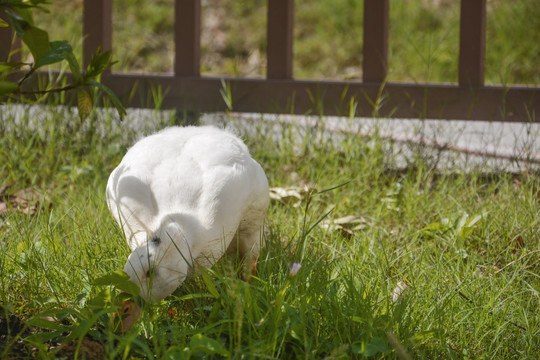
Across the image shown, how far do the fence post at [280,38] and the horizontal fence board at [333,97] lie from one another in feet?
0.25

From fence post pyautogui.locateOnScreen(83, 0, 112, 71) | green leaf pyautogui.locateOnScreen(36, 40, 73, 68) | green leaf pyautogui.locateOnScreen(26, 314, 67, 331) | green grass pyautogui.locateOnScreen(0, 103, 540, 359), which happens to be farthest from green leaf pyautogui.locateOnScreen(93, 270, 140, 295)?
fence post pyautogui.locateOnScreen(83, 0, 112, 71)

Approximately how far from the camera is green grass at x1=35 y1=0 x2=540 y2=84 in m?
6.47

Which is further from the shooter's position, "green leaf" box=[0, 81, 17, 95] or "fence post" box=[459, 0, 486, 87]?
"fence post" box=[459, 0, 486, 87]

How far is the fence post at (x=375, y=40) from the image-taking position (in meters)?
3.61

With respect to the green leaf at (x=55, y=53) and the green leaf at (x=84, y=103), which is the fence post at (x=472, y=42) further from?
the green leaf at (x=55, y=53)

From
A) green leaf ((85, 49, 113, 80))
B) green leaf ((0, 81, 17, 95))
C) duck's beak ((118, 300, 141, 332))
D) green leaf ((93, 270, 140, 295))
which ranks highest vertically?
green leaf ((85, 49, 113, 80))

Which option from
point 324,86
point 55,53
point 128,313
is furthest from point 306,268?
point 324,86

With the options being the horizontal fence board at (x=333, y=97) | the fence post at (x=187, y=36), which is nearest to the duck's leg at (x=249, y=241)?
the horizontal fence board at (x=333, y=97)

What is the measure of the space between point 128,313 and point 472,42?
2.59 meters

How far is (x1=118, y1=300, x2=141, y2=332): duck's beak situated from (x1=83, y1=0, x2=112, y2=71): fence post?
7.63 ft

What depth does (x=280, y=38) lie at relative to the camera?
367 centimetres

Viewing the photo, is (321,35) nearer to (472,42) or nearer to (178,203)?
(472,42)

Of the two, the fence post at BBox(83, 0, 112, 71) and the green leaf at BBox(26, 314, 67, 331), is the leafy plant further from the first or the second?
the fence post at BBox(83, 0, 112, 71)

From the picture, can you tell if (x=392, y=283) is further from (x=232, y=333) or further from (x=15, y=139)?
(x=15, y=139)
